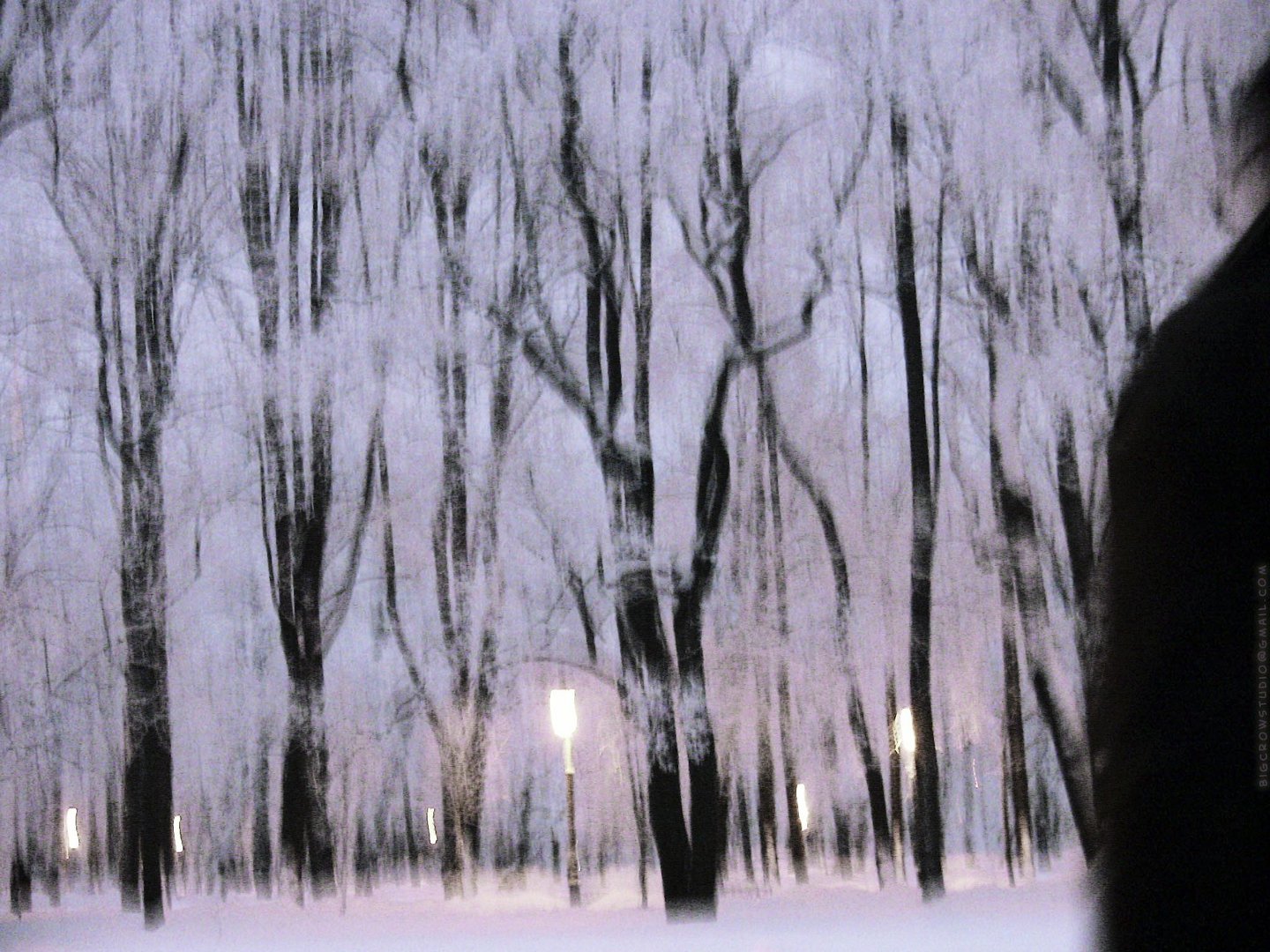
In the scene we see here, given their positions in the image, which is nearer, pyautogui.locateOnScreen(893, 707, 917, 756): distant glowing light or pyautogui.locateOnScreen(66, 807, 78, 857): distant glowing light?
pyautogui.locateOnScreen(893, 707, 917, 756): distant glowing light

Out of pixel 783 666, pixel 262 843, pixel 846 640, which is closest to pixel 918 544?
pixel 846 640

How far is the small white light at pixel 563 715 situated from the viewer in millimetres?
4230

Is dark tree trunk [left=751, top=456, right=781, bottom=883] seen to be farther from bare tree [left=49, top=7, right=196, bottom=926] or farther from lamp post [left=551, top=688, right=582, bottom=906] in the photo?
bare tree [left=49, top=7, right=196, bottom=926]

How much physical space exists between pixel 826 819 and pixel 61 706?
239 cm

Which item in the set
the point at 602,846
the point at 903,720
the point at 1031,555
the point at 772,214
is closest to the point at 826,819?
the point at 903,720

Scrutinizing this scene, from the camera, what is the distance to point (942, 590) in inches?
170

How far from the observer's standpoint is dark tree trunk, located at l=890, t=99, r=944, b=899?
4223 millimetres

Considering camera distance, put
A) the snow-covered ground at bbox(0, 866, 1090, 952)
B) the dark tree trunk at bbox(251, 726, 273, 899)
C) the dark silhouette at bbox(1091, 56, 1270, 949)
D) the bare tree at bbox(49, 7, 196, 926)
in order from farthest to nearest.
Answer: the bare tree at bbox(49, 7, 196, 926) < the dark tree trunk at bbox(251, 726, 273, 899) < the snow-covered ground at bbox(0, 866, 1090, 952) < the dark silhouette at bbox(1091, 56, 1270, 949)

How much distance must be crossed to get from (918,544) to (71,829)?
2.78m

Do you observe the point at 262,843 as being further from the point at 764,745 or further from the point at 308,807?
the point at 764,745

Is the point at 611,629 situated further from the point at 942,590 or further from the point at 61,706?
the point at 61,706

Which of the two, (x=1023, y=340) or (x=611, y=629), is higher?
(x=1023, y=340)

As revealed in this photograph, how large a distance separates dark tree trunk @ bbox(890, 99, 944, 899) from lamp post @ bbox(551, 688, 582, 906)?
3.33 ft

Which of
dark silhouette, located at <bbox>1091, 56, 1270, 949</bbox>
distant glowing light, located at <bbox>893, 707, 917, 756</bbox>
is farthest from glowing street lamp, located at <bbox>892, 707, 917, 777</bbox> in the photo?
dark silhouette, located at <bbox>1091, 56, 1270, 949</bbox>
